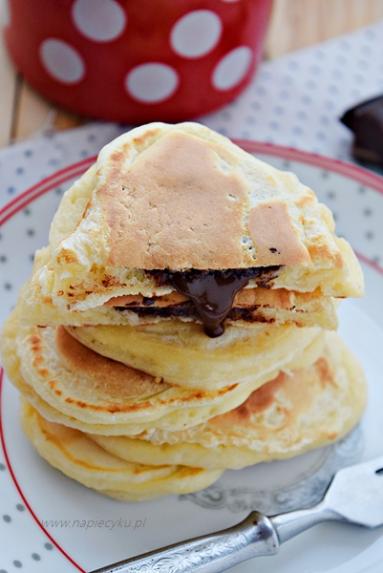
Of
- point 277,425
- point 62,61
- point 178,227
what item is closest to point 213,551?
point 277,425

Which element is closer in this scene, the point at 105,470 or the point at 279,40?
the point at 105,470

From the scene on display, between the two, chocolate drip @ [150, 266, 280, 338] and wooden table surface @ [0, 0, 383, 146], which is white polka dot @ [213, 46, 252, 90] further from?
chocolate drip @ [150, 266, 280, 338]

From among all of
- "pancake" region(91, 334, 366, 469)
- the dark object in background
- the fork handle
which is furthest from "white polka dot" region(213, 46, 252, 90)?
the fork handle

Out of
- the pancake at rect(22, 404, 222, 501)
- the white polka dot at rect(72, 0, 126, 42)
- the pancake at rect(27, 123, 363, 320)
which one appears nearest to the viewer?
the pancake at rect(27, 123, 363, 320)

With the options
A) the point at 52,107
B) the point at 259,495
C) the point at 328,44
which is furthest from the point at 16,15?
the point at 259,495

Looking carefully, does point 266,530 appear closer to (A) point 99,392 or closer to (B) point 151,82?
(A) point 99,392

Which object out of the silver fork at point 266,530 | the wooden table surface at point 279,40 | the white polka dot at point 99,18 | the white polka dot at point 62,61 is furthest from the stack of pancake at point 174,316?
the wooden table surface at point 279,40

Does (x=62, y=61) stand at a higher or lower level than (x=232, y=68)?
higher
